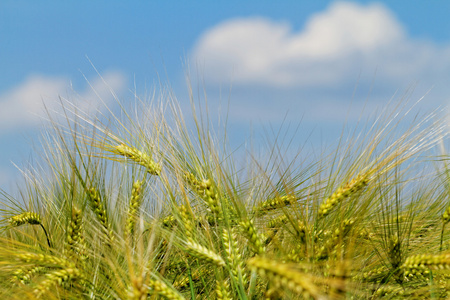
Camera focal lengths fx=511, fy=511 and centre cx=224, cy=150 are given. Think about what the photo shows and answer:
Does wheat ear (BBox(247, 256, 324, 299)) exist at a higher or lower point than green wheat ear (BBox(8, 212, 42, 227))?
lower

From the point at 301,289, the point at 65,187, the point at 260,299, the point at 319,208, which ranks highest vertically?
the point at 65,187

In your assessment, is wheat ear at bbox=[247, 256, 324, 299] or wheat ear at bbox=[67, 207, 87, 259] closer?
wheat ear at bbox=[247, 256, 324, 299]

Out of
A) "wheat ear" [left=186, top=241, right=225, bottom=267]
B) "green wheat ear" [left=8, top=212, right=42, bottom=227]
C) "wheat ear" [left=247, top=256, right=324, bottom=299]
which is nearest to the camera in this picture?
"wheat ear" [left=247, top=256, right=324, bottom=299]

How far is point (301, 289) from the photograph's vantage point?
0.99m

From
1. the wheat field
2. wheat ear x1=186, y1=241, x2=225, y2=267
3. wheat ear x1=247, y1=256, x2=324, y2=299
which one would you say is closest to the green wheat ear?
the wheat field

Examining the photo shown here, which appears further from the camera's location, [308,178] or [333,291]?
[308,178]

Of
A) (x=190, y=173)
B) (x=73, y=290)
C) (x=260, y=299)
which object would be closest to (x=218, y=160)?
(x=190, y=173)

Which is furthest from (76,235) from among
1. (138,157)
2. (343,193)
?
(343,193)

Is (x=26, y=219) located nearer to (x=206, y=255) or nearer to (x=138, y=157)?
(x=138, y=157)

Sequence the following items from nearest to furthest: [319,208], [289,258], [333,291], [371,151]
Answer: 1. [333,291]
2. [289,258]
3. [319,208]
4. [371,151]

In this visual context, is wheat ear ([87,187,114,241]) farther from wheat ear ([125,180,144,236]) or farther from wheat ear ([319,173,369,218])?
wheat ear ([319,173,369,218])

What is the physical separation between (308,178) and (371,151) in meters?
0.50

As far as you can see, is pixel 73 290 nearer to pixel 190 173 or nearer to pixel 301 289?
pixel 190 173

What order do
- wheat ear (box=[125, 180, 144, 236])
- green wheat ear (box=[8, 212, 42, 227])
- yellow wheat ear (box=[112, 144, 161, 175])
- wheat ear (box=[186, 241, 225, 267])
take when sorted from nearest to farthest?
wheat ear (box=[186, 241, 225, 267]), wheat ear (box=[125, 180, 144, 236]), yellow wheat ear (box=[112, 144, 161, 175]), green wheat ear (box=[8, 212, 42, 227])
